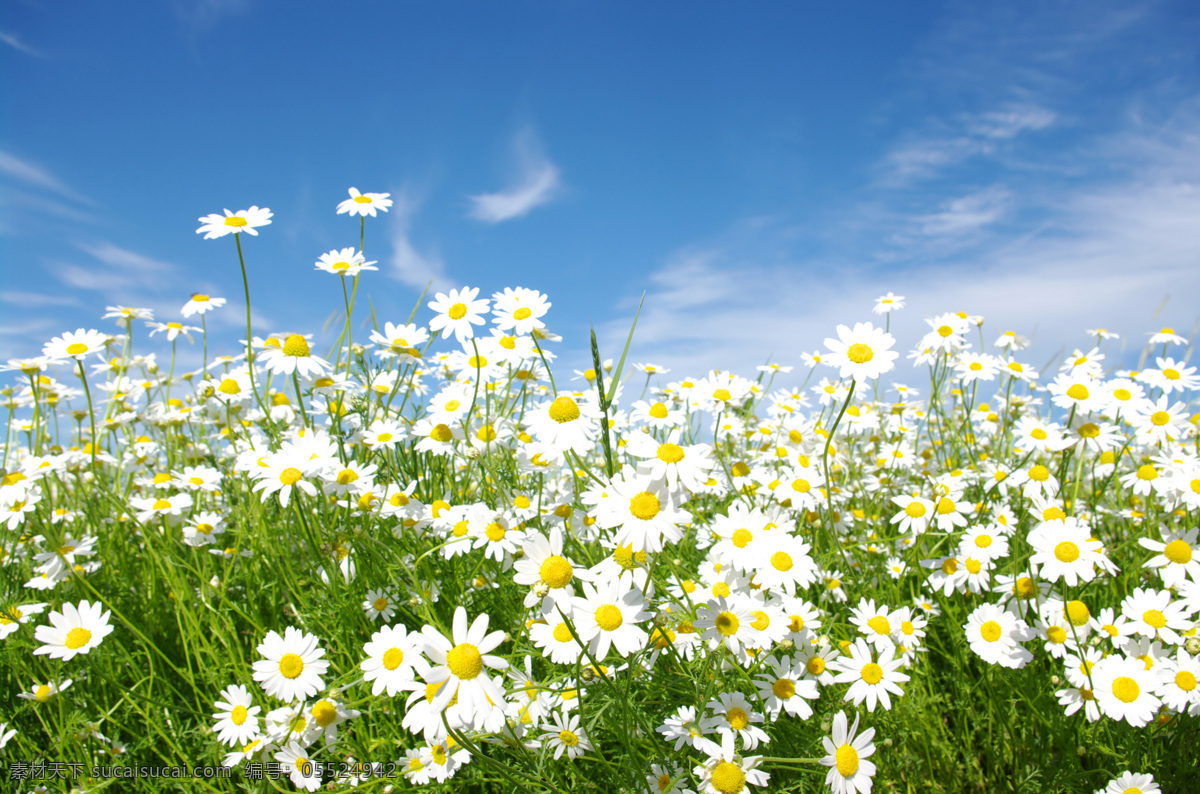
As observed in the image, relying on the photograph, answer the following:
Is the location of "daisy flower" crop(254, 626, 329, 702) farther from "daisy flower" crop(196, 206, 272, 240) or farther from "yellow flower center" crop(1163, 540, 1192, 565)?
"yellow flower center" crop(1163, 540, 1192, 565)

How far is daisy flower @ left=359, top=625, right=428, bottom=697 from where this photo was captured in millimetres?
2031

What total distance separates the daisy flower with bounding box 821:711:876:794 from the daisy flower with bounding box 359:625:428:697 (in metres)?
1.25

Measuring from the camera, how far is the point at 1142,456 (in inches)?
171

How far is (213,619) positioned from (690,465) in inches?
90.0

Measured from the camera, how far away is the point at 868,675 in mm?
2328

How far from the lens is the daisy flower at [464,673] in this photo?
1.65 meters

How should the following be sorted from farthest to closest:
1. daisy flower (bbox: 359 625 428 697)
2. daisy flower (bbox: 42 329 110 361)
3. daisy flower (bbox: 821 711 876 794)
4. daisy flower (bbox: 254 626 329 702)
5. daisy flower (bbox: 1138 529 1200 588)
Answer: daisy flower (bbox: 42 329 110 361)
daisy flower (bbox: 1138 529 1200 588)
daisy flower (bbox: 254 626 329 702)
daisy flower (bbox: 359 625 428 697)
daisy flower (bbox: 821 711 876 794)

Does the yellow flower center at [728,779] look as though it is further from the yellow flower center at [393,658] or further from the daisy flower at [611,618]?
the yellow flower center at [393,658]

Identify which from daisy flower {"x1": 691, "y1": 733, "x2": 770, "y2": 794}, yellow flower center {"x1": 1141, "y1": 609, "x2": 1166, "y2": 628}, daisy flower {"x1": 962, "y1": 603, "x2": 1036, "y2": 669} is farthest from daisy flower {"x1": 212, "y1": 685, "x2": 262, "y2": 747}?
yellow flower center {"x1": 1141, "y1": 609, "x2": 1166, "y2": 628}

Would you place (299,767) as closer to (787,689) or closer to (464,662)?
(464,662)

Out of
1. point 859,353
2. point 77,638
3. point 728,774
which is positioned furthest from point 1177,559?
point 77,638

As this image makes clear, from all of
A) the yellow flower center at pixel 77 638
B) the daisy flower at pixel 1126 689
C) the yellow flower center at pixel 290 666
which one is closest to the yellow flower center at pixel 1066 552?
the daisy flower at pixel 1126 689

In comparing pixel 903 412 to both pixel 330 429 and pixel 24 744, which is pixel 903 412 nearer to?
pixel 330 429

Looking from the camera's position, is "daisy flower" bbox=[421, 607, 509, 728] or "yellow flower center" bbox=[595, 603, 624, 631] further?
"yellow flower center" bbox=[595, 603, 624, 631]
